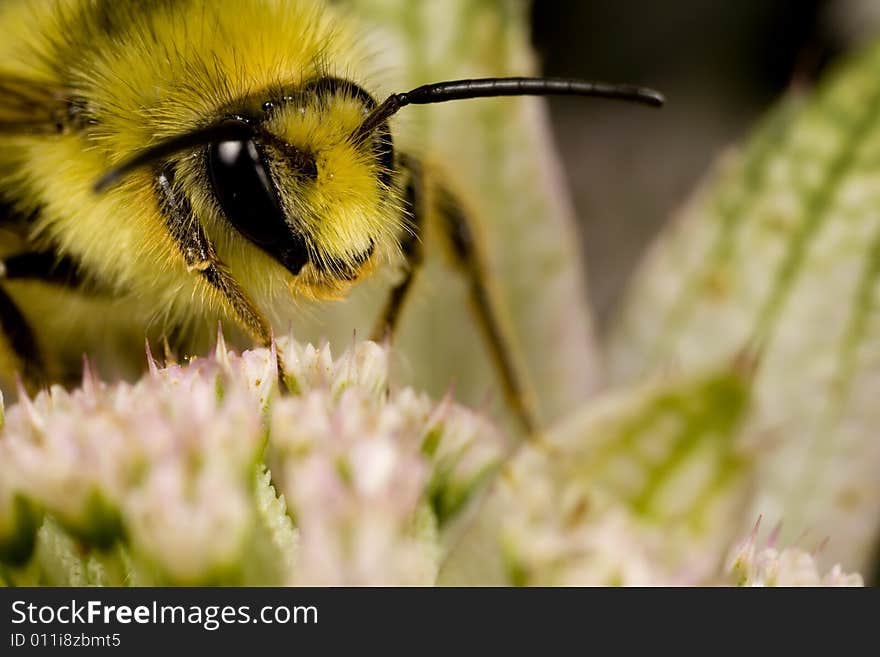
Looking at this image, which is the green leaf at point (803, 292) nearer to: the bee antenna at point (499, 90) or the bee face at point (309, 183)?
the bee antenna at point (499, 90)

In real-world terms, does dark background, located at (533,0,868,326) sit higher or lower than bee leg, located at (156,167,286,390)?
higher

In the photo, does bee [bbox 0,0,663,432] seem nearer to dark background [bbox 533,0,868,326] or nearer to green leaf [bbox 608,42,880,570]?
green leaf [bbox 608,42,880,570]

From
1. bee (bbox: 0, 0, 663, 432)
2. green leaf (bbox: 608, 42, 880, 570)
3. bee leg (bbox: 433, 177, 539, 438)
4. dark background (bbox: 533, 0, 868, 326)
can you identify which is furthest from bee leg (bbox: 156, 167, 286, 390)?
dark background (bbox: 533, 0, 868, 326)

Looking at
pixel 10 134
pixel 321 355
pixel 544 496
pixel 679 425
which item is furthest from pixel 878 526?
pixel 10 134

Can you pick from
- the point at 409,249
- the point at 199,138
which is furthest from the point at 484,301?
the point at 199,138

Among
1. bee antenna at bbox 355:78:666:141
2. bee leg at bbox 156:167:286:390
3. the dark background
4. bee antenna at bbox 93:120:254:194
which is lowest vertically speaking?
bee leg at bbox 156:167:286:390

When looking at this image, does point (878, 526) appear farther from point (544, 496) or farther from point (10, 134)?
point (10, 134)

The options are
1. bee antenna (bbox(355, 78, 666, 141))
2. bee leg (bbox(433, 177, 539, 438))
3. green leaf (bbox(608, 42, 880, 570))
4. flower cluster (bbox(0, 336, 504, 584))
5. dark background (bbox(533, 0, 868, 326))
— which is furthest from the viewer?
dark background (bbox(533, 0, 868, 326))

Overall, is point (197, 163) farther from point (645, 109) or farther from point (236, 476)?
point (645, 109)
